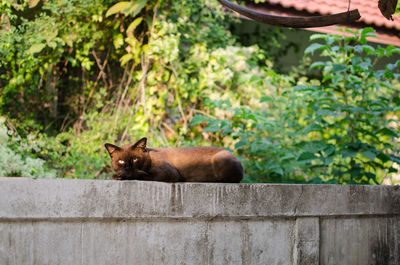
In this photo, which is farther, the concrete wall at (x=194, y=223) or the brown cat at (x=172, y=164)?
the brown cat at (x=172, y=164)

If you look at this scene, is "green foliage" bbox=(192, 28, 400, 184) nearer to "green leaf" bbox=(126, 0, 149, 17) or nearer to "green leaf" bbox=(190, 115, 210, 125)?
"green leaf" bbox=(190, 115, 210, 125)

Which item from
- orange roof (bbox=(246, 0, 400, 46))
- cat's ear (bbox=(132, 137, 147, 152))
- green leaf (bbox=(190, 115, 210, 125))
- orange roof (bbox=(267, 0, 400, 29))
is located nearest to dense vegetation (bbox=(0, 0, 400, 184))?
green leaf (bbox=(190, 115, 210, 125))

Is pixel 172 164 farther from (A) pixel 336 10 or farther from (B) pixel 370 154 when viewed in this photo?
(A) pixel 336 10

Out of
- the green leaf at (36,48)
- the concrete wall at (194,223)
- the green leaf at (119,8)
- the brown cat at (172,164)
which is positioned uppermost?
the green leaf at (119,8)

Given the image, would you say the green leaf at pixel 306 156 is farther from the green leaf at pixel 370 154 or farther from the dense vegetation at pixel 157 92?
the green leaf at pixel 370 154

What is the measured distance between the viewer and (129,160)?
2113 millimetres

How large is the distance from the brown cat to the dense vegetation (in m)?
1.35

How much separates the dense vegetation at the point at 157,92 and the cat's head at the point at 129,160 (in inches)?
65.1

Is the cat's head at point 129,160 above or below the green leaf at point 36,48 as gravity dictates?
below

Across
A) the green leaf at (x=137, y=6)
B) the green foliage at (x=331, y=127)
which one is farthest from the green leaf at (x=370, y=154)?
the green leaf at (x=137, y=6)

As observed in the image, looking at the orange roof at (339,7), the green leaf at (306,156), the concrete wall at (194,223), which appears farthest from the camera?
the orange roof at (339,7)

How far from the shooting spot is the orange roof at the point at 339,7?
18.0ft

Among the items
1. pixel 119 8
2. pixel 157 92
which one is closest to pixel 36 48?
pixel 119 8

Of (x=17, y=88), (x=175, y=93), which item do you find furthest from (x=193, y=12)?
(x=17, y=88)
